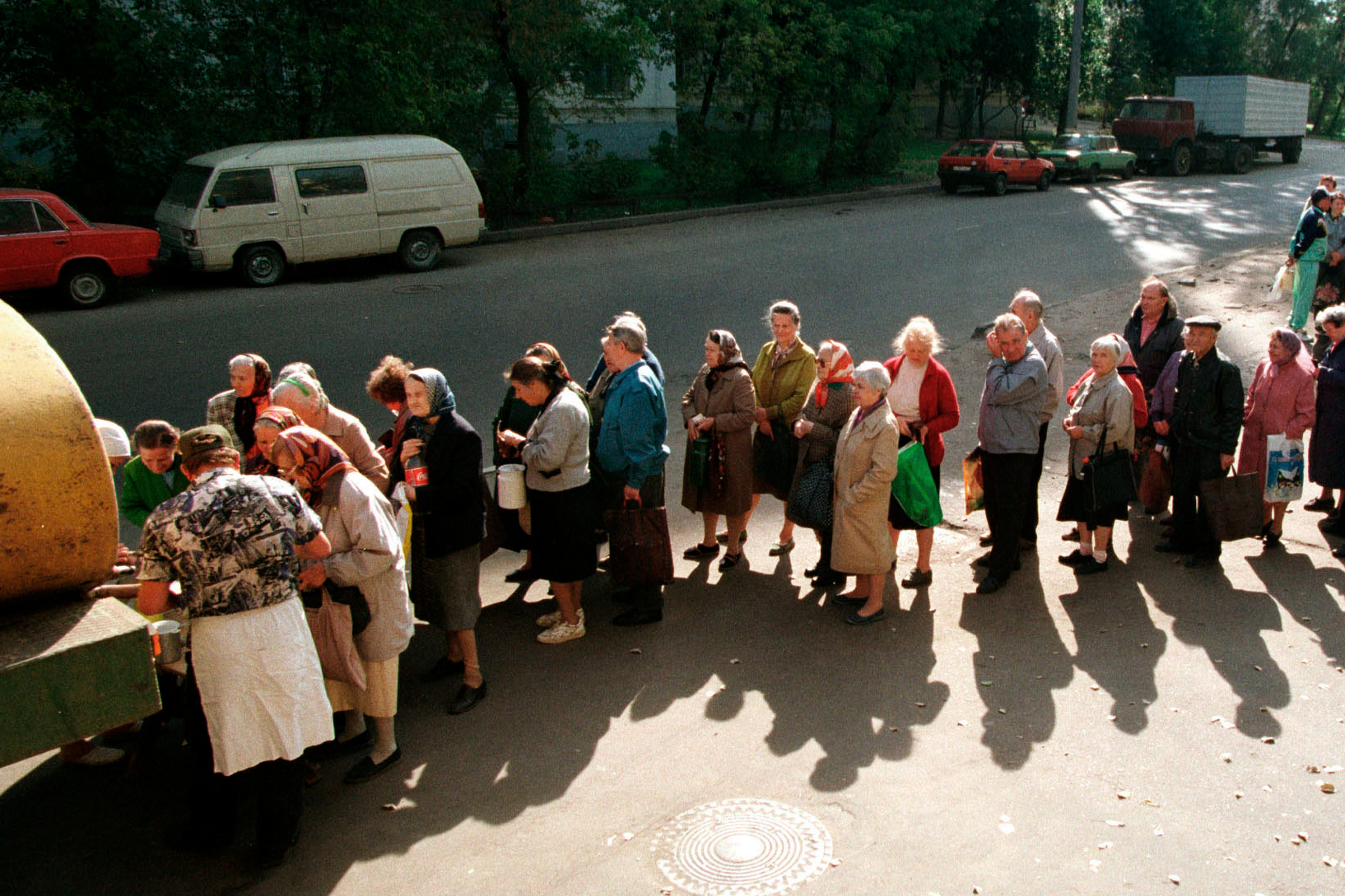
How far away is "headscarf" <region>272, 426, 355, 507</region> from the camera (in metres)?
4.68

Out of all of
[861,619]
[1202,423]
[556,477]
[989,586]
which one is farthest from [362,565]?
[1202,423]

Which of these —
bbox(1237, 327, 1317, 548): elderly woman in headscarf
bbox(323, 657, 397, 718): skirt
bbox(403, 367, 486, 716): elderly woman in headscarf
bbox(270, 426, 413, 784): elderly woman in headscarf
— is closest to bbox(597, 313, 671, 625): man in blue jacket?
bbox(403, 367, 486, 716): elderly woman in headscarf

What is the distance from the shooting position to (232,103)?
61.5ft

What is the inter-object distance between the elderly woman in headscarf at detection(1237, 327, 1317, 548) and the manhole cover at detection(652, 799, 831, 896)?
4.42 m

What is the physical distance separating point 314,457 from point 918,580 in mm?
4075

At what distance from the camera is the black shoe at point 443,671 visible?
→ 5.97 meters

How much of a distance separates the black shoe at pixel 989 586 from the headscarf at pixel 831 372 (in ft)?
5.10

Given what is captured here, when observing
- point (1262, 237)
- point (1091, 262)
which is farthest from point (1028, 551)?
point (1262, 237)

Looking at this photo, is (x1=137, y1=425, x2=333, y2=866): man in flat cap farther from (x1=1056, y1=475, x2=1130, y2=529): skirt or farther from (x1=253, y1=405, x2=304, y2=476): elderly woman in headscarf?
(x1=1056, y1=475, x2=1130, y2=529): skirt

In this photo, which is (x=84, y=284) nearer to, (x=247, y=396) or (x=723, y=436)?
(x=247, y=396)

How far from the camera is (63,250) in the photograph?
14305mm

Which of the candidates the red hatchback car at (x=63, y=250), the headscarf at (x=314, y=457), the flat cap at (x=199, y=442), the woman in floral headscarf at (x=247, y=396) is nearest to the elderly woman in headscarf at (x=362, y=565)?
the headscarf at (x=314, y=457)

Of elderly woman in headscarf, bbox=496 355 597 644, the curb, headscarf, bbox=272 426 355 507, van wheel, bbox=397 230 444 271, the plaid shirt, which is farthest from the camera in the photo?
the curb

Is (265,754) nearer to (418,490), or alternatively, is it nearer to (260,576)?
(260,576)
